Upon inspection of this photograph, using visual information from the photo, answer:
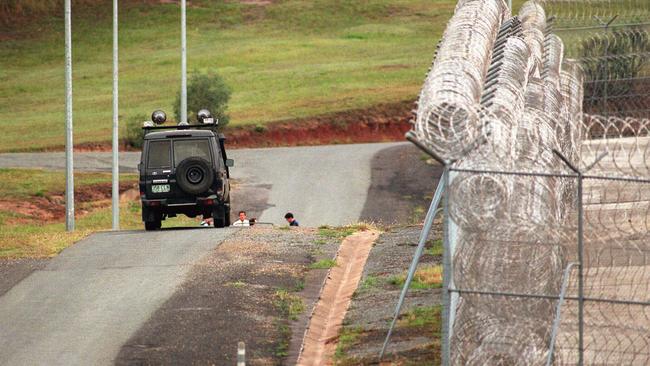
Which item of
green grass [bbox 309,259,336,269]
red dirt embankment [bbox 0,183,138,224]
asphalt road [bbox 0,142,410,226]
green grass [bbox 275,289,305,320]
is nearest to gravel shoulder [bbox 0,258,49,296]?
green grass [bbox 275,289,305,320]

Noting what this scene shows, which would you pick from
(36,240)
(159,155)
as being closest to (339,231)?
(159,155)

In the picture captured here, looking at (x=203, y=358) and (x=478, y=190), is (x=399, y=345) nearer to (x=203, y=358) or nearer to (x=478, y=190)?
(x=203, y=358)

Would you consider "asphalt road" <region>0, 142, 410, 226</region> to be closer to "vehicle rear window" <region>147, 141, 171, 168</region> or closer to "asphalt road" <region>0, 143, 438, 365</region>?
"asphalt road" <region>0, 143, 438, 365</region>

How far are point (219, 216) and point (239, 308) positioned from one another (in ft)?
34.1

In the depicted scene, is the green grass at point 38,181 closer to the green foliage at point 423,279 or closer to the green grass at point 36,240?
the green grass at point 36,240

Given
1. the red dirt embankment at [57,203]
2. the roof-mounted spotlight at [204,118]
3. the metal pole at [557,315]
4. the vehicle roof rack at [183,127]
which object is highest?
the roof-mounted spotlight at [204,118]

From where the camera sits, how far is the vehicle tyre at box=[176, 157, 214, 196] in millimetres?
28250

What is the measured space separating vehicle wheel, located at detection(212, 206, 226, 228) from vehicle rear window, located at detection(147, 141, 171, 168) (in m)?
1.33

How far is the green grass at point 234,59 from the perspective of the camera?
6312cm

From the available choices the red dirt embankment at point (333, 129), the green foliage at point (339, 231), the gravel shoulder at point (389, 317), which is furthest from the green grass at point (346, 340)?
the red dirt embankment at point (333, 129)

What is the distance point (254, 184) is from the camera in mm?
45156

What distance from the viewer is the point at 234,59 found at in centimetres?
7512

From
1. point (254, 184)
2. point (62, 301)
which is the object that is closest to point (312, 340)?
point (62, 301)

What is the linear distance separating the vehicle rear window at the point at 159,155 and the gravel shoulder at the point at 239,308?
4.16 meters
